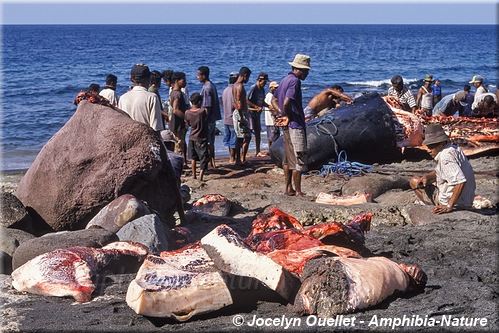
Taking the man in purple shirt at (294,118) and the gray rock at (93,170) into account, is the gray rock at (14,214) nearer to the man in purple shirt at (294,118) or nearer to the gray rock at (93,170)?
the gray rock at (93,170)

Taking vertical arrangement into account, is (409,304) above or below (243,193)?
above

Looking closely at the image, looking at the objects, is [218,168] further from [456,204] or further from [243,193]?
[456,204]

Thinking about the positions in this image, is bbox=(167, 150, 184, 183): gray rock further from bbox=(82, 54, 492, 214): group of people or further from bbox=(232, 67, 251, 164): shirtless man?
bbox=(232, 67, 251, 164): shirtless man

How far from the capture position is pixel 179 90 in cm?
1150

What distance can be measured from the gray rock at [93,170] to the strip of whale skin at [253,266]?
2.46 m

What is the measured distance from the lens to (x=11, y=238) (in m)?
6.78

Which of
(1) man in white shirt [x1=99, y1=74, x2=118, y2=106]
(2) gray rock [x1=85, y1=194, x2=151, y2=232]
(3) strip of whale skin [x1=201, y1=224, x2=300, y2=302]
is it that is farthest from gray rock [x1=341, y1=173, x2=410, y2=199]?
(3) strip of whale skin [x1=201, y1=224, x2=300, y2=302]

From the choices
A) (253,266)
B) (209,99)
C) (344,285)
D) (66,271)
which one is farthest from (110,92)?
(344,285)

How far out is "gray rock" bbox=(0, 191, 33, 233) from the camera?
709 centimetres

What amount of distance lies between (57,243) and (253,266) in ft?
6.66

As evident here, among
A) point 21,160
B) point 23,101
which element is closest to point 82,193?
point 21,160

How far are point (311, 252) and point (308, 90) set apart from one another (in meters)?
27.6

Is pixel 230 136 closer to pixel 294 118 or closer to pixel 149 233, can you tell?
pixel 294 118

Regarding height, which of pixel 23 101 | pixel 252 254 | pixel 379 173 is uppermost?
pixel 252 254
